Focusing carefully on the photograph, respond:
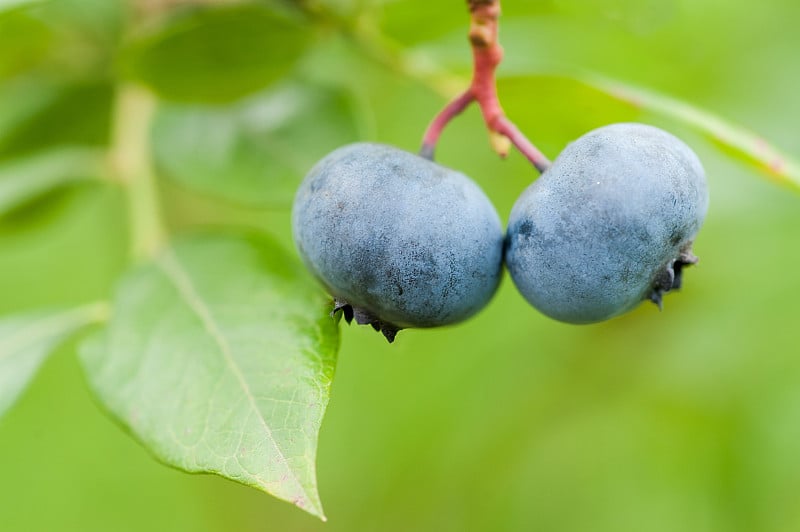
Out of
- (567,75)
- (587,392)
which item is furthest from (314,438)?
(587,392)

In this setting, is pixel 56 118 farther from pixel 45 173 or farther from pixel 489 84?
pixel 489 84

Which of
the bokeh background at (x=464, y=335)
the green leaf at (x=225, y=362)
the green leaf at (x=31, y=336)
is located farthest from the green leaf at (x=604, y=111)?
the green leaf at (x=31, y=336)

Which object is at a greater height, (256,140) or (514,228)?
(514,228)

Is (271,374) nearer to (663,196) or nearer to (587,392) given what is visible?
(663,196)

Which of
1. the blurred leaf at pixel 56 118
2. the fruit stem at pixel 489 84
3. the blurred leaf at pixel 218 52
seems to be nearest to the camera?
the fruit stem at pixel 489 84

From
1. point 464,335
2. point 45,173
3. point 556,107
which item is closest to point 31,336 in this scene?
point 45,173

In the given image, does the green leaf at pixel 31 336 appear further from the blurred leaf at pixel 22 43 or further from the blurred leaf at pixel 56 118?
the blurred leaf at pixel 22 43

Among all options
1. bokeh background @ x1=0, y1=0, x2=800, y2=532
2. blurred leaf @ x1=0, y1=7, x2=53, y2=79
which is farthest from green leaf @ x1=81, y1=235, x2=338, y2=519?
blurred leaf @ x1=0, y1=7, x2=53, y2=79
